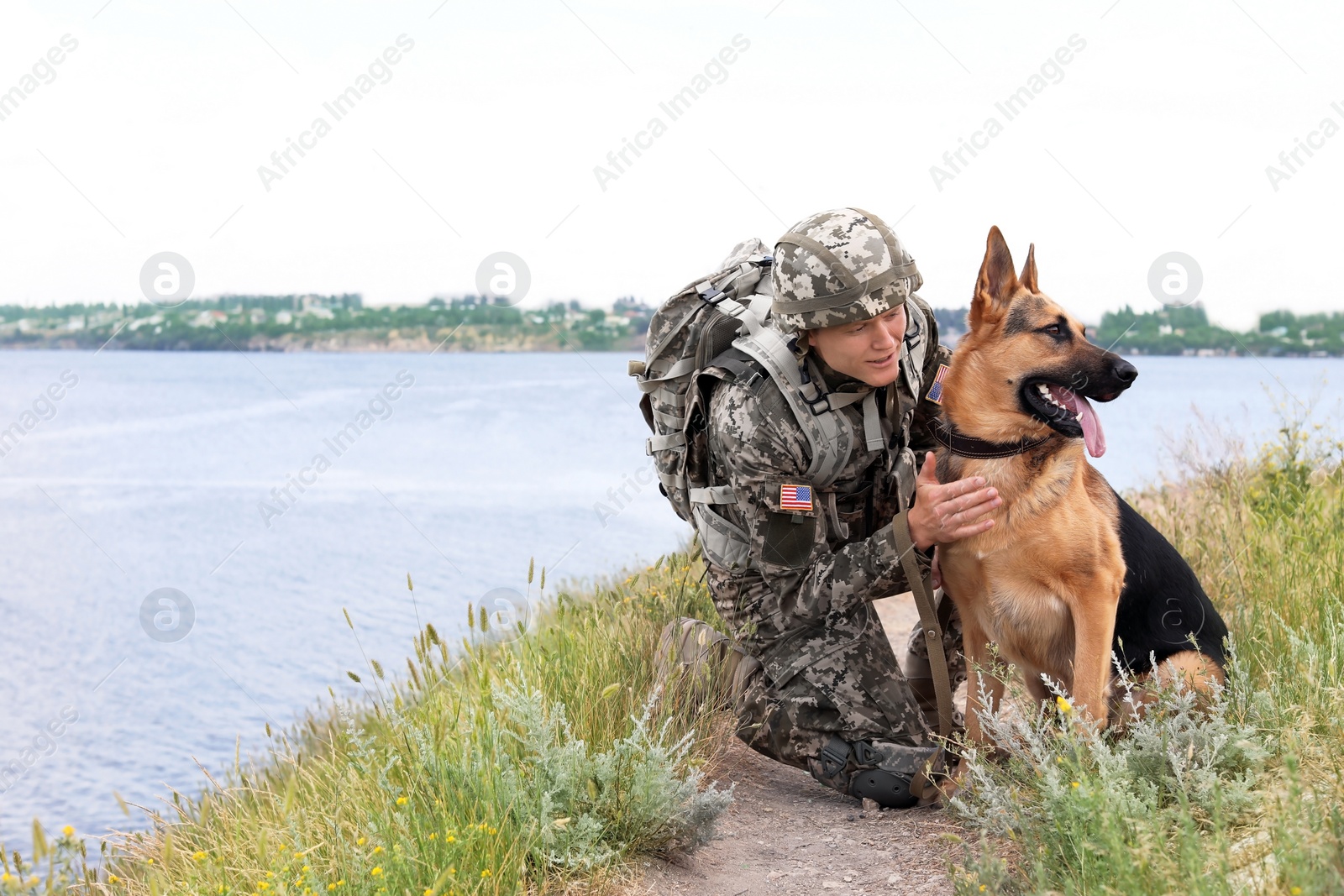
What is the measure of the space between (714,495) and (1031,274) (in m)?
1.46

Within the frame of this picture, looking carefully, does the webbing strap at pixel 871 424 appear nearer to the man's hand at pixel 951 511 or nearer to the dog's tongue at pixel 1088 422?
the man's hand at pixel 951 511

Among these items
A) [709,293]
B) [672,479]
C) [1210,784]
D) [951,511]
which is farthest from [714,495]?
[1210,784]

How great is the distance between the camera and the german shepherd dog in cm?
343

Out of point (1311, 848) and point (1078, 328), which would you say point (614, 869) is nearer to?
point (1311, 848)

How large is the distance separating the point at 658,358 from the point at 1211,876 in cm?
256

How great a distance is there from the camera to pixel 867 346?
11.4 ft

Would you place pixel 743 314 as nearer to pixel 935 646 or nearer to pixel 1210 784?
pixel 935 646

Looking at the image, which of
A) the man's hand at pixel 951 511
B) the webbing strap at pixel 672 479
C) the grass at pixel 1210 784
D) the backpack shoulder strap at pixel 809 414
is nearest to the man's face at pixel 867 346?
the backpack shoulder strap at pixel 809 414

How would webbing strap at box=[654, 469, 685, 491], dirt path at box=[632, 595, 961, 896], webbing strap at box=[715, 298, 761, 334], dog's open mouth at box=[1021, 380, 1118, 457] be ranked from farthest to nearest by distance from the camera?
webbing strap at box=[654, 469, 685, 491] < webbing strap at box=[715, 298, 761, 334] < dog's open mouth at box=[1021, 380, 1118, 457] < dirt path at box=[632, 595, 961, 896]

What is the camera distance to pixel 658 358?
4055 millimetres

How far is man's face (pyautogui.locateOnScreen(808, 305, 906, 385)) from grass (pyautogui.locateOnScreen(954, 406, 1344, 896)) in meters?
1.25

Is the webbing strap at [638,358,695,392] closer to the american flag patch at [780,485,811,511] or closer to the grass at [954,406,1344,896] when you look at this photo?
the american flag patch at [780,485,811,511]

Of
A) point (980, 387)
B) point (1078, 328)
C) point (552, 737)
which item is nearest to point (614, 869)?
point (552, 737)

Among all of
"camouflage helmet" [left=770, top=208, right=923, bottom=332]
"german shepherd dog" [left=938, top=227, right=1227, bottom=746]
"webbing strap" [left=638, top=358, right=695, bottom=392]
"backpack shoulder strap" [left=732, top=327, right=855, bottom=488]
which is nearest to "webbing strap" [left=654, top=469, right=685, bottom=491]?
"webbing strap" [left=638, top=358, right=695, bottom=392]
